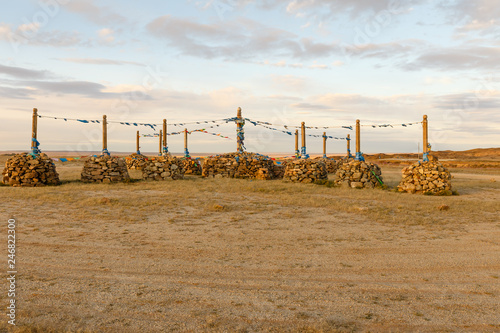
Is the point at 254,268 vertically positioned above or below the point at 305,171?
below

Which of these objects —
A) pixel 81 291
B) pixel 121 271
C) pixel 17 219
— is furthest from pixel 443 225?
pixel 17 219

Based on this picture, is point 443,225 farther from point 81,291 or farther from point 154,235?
point 81,291

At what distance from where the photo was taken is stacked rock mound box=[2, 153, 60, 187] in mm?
16000

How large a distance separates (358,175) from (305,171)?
3.38 metres

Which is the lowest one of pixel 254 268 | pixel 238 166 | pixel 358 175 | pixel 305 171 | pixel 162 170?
pixel 254 268

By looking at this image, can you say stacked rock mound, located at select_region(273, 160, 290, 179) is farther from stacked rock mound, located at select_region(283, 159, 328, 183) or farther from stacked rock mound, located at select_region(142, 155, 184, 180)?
stacked rock mound, located at select_region(142, 155, 184, 180)

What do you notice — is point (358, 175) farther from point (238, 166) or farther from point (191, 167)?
point (191, 167)

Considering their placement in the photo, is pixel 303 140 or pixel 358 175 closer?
pixel 358 175

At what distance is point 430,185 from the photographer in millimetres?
15219

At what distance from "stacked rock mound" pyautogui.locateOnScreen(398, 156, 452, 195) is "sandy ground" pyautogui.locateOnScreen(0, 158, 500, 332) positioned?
4288 mm

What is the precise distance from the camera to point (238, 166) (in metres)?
22.0

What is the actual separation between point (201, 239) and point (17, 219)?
16.5ft

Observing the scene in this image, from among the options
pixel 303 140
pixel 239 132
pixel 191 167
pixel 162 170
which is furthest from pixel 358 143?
pixel 191 167

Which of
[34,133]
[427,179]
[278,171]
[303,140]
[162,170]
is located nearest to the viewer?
[427,179]
